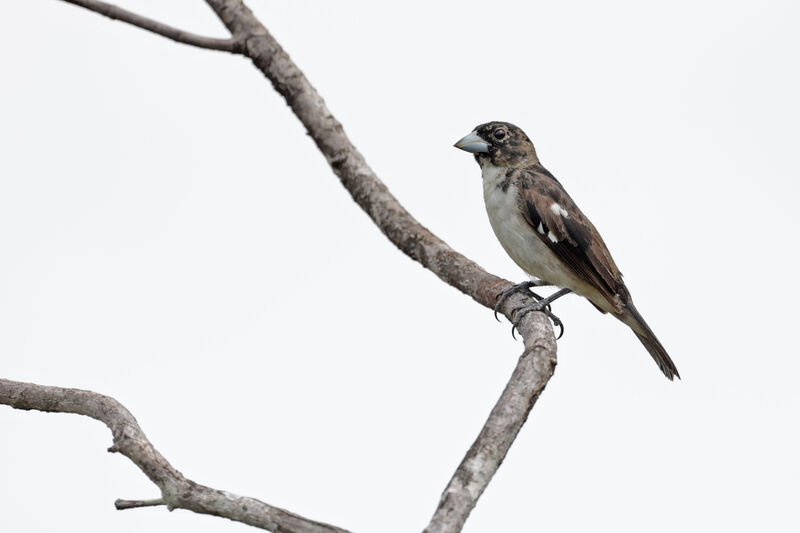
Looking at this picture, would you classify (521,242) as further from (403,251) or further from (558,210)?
(403,251)

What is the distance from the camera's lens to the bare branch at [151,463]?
3930 millimetres

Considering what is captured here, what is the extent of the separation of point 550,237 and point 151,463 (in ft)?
12.1

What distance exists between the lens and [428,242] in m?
6.11

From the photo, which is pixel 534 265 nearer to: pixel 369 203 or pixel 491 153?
pixel 491 153

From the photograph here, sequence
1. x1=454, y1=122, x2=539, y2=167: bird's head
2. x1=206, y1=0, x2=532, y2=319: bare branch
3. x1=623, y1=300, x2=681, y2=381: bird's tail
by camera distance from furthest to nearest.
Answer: x1=454, y1=122, x2=539, y2=167: bird's head
x1=623, y1=300, x2=681, y2=381: bird's tail
x1=206, y1=0, x2=532, y2=319: bare branch

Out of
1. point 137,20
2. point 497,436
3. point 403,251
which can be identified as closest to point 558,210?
point 403,251

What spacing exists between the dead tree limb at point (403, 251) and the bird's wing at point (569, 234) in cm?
106

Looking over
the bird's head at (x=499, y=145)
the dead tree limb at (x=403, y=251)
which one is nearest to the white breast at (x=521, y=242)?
the bird's head at (x=499, y=145)

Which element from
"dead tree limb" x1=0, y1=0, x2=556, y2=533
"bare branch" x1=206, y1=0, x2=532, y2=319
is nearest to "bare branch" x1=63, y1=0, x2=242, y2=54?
"dead tree limb" x1=0, y1=0, x2=556, y2=533

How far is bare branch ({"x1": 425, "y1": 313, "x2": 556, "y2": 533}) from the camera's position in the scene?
370 centimetres

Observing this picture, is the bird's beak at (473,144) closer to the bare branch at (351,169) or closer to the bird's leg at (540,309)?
the bird's leg at (540,309)

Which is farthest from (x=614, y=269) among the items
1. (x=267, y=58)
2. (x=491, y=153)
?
(x=267, y=58)

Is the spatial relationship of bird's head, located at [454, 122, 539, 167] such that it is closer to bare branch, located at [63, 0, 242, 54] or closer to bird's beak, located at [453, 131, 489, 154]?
bird's beak, located at [453, 131, 489, 154]

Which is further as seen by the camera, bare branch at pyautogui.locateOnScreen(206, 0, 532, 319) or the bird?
the bird
